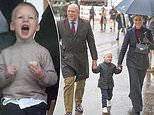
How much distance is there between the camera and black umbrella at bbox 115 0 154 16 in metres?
7.16

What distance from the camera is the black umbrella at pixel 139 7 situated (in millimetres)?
7164

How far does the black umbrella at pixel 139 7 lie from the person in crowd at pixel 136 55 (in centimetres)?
9

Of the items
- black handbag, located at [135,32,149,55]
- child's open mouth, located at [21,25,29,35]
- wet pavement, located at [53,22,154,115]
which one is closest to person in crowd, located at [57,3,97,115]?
wet pavement, located at [53,22,154,115]

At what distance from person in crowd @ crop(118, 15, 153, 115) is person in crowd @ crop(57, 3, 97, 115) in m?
0.62

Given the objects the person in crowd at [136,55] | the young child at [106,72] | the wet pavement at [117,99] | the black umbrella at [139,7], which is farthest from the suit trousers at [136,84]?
the black umbrella at [139,7]

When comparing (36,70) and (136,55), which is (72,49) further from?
(36,70)

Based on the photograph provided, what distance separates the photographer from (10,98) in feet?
10.1

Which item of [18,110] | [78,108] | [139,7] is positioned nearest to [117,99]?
[78,108]

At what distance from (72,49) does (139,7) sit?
4.18 ft

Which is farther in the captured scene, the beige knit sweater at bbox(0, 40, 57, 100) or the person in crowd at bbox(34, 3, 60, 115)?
the person in crowd at bbox(34, 3, 60, 115)

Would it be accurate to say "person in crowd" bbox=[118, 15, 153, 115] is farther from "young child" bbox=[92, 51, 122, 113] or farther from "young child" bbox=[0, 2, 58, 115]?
"young child" bbox=[0, 2, 58, 115]

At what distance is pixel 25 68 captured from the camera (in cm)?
304

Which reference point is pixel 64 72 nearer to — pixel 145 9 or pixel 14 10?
pixel 145 9

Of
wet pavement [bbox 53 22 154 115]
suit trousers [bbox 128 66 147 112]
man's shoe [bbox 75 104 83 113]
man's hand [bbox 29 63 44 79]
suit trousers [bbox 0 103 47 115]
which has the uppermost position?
man's hand [bbox 29 63 44 79]
